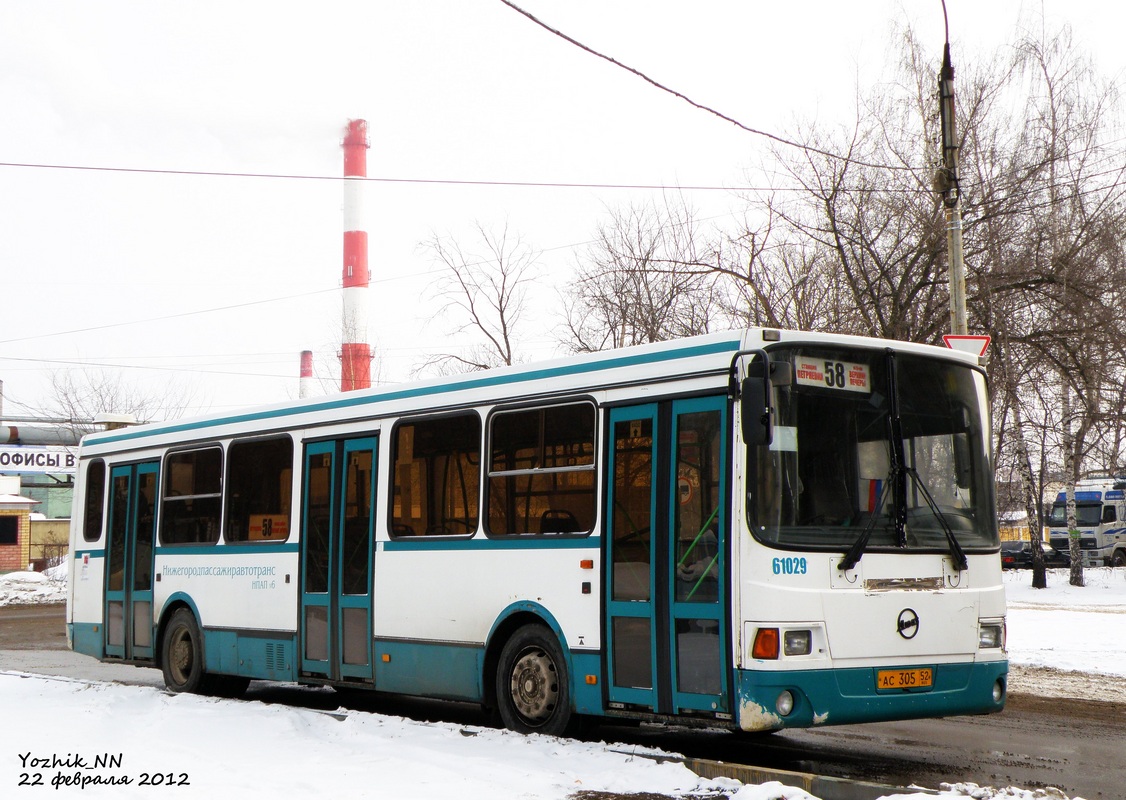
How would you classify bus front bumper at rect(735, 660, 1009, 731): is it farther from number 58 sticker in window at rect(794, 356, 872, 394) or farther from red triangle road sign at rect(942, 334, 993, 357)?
red triangle road sign at rect(942, 334, 993, 357)

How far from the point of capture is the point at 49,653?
19516 mm

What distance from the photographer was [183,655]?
13812 mm

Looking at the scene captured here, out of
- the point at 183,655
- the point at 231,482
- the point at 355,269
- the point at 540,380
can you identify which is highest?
the point at 355,269

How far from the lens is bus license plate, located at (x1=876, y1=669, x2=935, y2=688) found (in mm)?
8094

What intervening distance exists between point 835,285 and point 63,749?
19.4 meters

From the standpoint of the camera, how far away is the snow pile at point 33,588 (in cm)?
3525

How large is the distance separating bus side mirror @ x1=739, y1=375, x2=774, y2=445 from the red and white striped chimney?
5092cm

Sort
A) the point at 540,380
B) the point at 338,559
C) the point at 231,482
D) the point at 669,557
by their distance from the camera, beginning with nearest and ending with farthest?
1. the point at 669,557
2. the point at 540,380
3. the point at 338,559
4. the point at 231,482

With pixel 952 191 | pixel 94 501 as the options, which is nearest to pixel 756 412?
pixel 952 191

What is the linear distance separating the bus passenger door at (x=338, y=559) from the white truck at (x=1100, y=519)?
1717 inches

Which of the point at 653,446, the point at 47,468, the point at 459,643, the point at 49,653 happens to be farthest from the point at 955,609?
the point at 47,468

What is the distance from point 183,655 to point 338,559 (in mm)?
3154

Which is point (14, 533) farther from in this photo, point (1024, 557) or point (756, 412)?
point (756, 412)

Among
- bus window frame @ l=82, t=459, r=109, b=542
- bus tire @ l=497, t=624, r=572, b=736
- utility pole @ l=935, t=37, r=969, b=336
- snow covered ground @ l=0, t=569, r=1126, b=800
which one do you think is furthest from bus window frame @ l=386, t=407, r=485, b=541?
utility pole @ l=935, t=37, r=969, b=336
